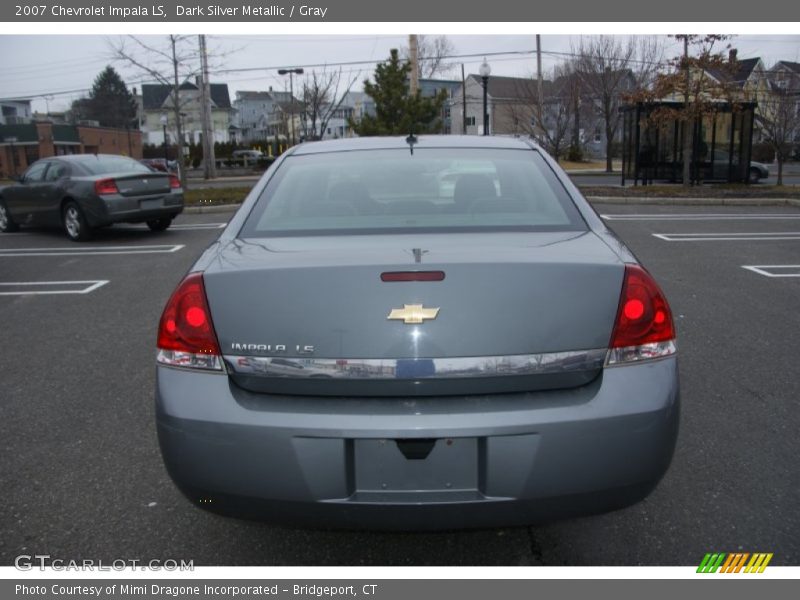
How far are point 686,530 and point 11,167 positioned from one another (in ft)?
218

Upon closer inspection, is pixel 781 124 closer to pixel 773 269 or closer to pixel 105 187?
pixel 773 269

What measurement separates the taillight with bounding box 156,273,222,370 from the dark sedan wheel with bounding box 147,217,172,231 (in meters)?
10.8

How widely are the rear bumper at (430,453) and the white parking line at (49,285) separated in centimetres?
617

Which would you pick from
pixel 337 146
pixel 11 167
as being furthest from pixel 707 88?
pixel 11 167

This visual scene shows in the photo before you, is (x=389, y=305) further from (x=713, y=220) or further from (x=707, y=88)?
(x=707, y=88)

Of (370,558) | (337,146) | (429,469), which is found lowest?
(370,558)

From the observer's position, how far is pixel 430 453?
6.77 feet

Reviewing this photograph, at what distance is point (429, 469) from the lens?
2068 mm

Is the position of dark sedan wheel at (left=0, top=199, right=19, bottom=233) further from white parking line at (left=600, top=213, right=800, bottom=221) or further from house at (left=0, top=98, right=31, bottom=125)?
house at (left=0, top=98, right=31, bottom=125)

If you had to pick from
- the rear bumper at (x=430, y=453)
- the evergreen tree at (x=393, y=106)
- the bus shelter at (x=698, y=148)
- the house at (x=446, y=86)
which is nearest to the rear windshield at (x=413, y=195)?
the rear bumper at (x=430, y=453)

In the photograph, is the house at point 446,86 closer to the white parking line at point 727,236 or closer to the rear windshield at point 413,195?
the white parking line at point 727,236

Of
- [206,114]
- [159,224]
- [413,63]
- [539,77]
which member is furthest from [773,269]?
[206,114]

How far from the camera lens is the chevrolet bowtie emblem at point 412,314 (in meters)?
2.08
